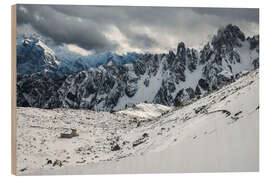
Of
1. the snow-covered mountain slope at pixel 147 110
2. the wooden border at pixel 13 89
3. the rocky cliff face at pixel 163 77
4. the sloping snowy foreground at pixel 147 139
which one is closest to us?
the wooden border at pixel 13 89

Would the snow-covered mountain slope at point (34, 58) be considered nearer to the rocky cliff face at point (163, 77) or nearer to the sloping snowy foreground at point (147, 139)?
the rocky cliff face at point (163, 77)

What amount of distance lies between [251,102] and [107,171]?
17.3ft

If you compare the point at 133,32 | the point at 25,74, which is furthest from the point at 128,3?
the point at 25,74

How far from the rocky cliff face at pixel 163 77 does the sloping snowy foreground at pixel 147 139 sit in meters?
0.35

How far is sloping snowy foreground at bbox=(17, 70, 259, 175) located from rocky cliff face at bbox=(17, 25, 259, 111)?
13.9 inches

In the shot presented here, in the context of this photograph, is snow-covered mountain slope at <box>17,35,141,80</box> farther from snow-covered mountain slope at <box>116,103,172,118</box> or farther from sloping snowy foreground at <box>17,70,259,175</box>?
snow-covered mountain slope at <box>116,103,172,118</box>

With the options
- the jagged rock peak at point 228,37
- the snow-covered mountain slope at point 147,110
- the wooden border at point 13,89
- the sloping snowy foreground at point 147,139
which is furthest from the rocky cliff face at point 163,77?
the wooden border at point 13,89

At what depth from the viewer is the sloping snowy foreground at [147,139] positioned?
1420 cm

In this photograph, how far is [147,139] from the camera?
1507 centimetres

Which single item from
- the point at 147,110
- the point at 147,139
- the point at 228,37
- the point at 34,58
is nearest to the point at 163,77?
the point at 147,110

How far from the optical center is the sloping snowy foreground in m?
14.2

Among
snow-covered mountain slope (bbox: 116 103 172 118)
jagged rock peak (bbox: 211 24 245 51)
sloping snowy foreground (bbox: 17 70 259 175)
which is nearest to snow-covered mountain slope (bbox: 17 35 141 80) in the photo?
sloping snowy foreground (bbox: 17 70 259 175)

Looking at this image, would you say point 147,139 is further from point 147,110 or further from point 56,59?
point 56,59

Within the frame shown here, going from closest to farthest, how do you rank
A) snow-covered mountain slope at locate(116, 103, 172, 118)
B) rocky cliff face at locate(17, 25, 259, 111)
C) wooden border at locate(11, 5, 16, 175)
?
1. wooden border at locate(11, 5, 16, 175)
2. rocky cliff face at locate(17, 25, 259, 111)
3. snow-covered mountain slope at locate(116, 103, 172, 118)
